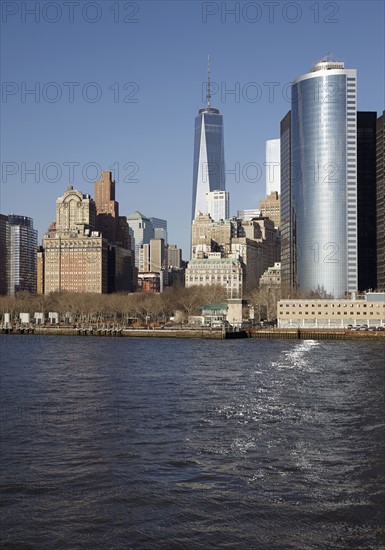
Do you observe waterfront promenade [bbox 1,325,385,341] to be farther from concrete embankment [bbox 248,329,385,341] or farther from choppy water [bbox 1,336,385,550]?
choppy water [bbox 1,336,385,550]

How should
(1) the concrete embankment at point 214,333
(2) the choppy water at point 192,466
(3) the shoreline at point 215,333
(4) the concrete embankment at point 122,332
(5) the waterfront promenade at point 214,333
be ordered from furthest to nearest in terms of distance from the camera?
(4) the concrete embankment at point 122,332
(5) the waterfront promenade at point 214,333
(3) the shoreline at point 215,333
(1) the concrete embankment at point 214,333
(2) the choppy water at point 192,466

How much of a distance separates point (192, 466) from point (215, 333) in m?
112

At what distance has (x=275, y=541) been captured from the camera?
18.1 meters

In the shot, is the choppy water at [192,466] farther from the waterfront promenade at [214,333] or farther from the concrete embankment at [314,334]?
the waterfront promenade at [214,333]

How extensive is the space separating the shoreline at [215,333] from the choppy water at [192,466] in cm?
8806

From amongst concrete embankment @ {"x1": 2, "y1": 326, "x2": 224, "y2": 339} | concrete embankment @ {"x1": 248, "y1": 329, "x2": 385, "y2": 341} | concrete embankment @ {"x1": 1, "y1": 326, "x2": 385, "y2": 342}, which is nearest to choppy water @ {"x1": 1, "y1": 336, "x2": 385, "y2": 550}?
concrete embankment @ {"x1": 248, "y1": 329, "x2": 385, "y2": 341}

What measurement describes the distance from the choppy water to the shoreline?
88.1m

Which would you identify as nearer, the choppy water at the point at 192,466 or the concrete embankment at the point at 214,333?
the choppy water at the point at 192,466

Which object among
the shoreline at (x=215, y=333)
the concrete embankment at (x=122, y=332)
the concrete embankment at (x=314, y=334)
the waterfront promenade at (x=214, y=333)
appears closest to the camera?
the concrete embankment at (x=314, y=334)

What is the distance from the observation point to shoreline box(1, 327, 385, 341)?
135375mm

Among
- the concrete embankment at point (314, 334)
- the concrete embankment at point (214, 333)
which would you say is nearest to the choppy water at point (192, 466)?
the concrete embankment at point (314, 334)

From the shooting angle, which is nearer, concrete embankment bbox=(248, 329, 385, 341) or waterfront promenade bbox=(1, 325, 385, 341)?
concrete embankment bbox=(248, 329, 385, 341)

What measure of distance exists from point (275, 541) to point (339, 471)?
7.17 metres

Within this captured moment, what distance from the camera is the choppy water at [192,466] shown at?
18828 millimetres
